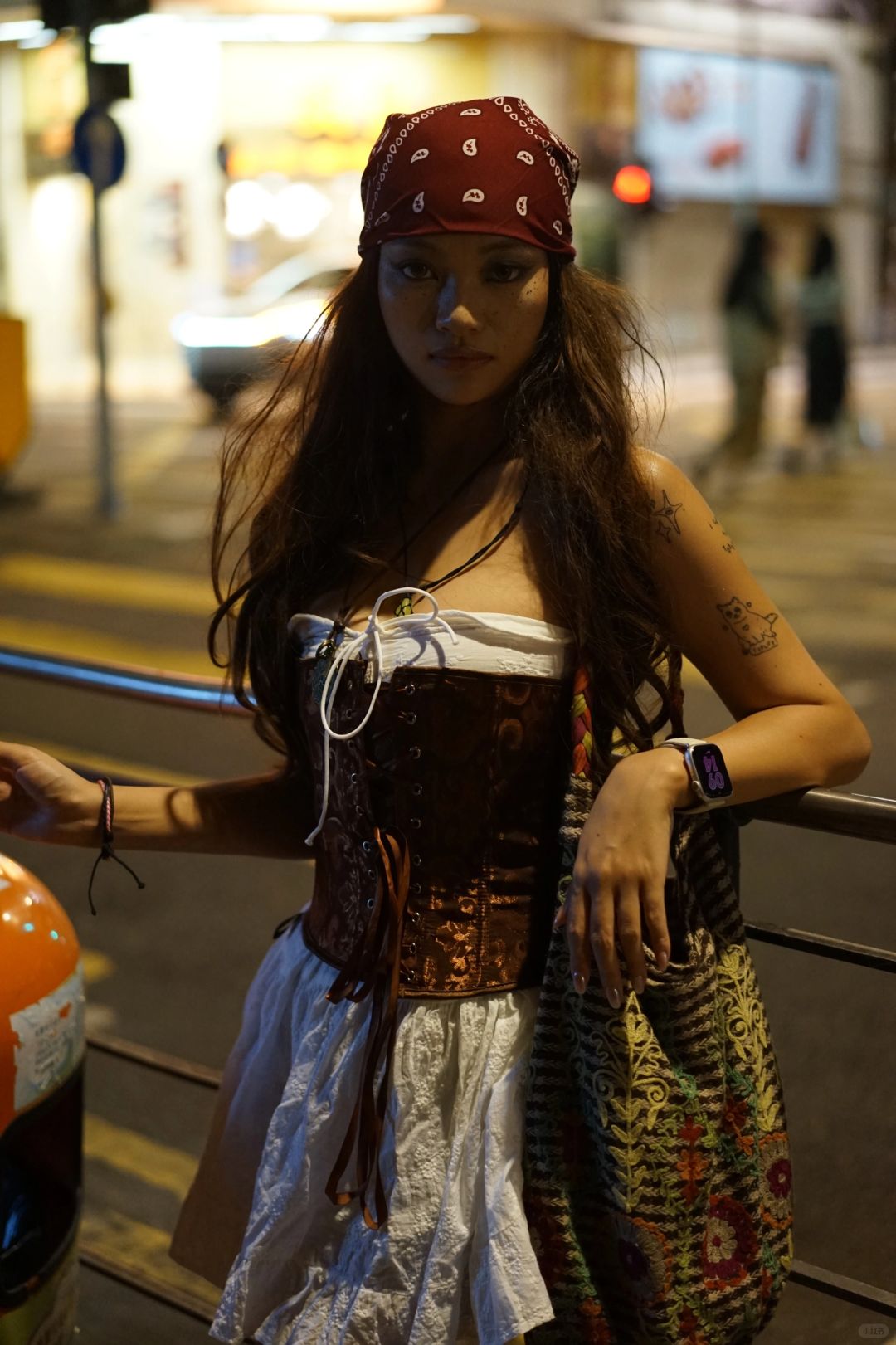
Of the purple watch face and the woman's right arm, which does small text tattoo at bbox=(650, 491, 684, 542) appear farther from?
the woman's right arm

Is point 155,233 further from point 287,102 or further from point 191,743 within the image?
point 191,743

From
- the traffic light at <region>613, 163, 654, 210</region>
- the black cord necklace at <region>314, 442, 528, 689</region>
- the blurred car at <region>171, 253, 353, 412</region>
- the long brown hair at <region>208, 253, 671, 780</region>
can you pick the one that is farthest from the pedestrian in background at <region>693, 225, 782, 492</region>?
the black cord necklace at <region>314, 442, 528, 689</region>

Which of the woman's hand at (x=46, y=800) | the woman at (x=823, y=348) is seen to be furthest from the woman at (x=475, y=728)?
the woman at (x=823, y=348)

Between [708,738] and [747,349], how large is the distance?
41.9ft

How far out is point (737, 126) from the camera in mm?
29609

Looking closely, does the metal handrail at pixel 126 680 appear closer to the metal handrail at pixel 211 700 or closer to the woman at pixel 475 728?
the metal handrail at pixel 211 700

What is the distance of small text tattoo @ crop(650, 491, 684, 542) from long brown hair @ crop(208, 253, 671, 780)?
0.01 meters

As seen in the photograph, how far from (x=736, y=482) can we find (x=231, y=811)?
41.4 ft

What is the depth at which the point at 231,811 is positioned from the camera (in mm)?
1966

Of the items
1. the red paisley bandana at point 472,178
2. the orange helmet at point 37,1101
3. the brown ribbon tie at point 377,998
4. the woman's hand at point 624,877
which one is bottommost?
the orange helmet at point 37,1101

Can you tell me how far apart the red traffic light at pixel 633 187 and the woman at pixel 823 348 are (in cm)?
179

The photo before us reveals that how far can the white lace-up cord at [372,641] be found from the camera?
64.8 inches

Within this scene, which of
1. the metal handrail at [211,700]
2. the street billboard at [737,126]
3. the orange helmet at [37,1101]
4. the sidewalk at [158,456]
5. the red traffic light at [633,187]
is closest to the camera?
the metal handrail at [211,700]

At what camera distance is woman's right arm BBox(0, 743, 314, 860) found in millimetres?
1937
